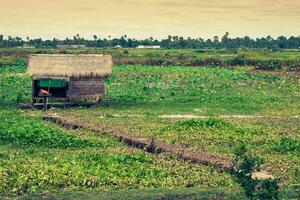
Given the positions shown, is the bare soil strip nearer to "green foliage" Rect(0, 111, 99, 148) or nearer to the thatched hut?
"green foliage" Rect(0, 111, 99, 148)

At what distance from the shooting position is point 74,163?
1614cm

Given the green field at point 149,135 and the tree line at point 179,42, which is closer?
the green field at point 149,135

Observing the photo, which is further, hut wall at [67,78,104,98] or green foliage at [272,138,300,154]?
hut wall at [67,78,104,98]

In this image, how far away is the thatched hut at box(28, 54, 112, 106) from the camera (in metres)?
29.8

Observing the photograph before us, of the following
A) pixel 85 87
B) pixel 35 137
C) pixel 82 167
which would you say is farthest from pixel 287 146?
pixel 85 87

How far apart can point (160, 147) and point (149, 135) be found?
297 centimetres

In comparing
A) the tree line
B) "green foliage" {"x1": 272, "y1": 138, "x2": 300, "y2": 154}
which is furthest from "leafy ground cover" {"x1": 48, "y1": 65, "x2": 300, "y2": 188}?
the tree line

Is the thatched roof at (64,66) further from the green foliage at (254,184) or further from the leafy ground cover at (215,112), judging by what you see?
the green foliage at (254,184)

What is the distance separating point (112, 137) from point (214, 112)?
8777mm

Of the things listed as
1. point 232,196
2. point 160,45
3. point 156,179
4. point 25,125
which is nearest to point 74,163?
point 156,179

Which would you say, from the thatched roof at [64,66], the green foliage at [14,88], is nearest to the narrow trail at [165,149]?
the thatched roof at [64,66]

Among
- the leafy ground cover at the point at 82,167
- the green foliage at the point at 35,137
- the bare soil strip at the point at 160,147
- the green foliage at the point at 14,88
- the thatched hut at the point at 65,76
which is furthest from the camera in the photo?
the green foliage at the point at 14,88

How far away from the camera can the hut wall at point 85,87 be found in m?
30.2

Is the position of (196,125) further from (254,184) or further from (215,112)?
(254,184)
